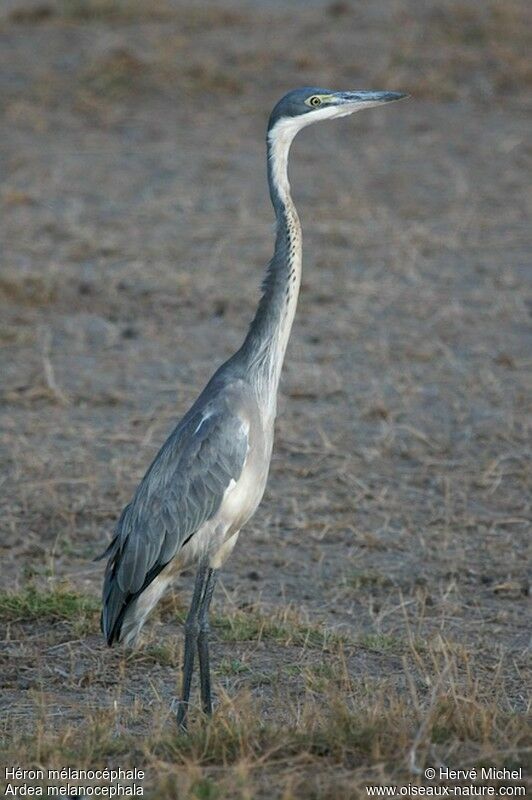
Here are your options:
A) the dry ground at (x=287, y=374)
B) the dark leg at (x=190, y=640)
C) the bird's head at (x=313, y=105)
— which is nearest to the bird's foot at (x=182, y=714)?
the dark leg at (x=190, y=640)

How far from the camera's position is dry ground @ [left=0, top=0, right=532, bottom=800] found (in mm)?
4891

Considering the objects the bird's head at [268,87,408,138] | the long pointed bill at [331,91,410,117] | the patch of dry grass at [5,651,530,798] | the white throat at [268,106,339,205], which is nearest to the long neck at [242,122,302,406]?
the white throat at [268,106,339,205]

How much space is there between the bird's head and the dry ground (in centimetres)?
188

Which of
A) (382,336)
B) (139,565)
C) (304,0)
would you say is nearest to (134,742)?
(139,565)

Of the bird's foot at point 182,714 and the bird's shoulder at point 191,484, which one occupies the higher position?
the bird's shoulder at point 191,484

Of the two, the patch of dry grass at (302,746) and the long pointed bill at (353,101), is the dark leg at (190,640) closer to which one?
the patch of dry grass at (302,746)

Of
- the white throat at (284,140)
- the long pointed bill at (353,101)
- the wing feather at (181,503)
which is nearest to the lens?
the wing feather at (181,503)

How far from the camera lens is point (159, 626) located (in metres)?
6.02

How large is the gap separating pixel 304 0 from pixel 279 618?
13.7 meters

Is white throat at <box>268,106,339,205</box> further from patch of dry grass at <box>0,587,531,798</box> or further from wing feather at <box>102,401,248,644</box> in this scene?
patch of dry grass at <box>0,587,531,798</box>

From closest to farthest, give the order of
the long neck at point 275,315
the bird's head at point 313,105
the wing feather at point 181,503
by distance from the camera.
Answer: the wing feather at point 181,503 < the long neck at point 275,315 < the bird's head at point 313,105

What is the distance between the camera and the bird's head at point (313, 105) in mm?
5574

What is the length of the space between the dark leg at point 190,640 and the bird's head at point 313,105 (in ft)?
5.34

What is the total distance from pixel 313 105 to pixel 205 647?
2.00 m
